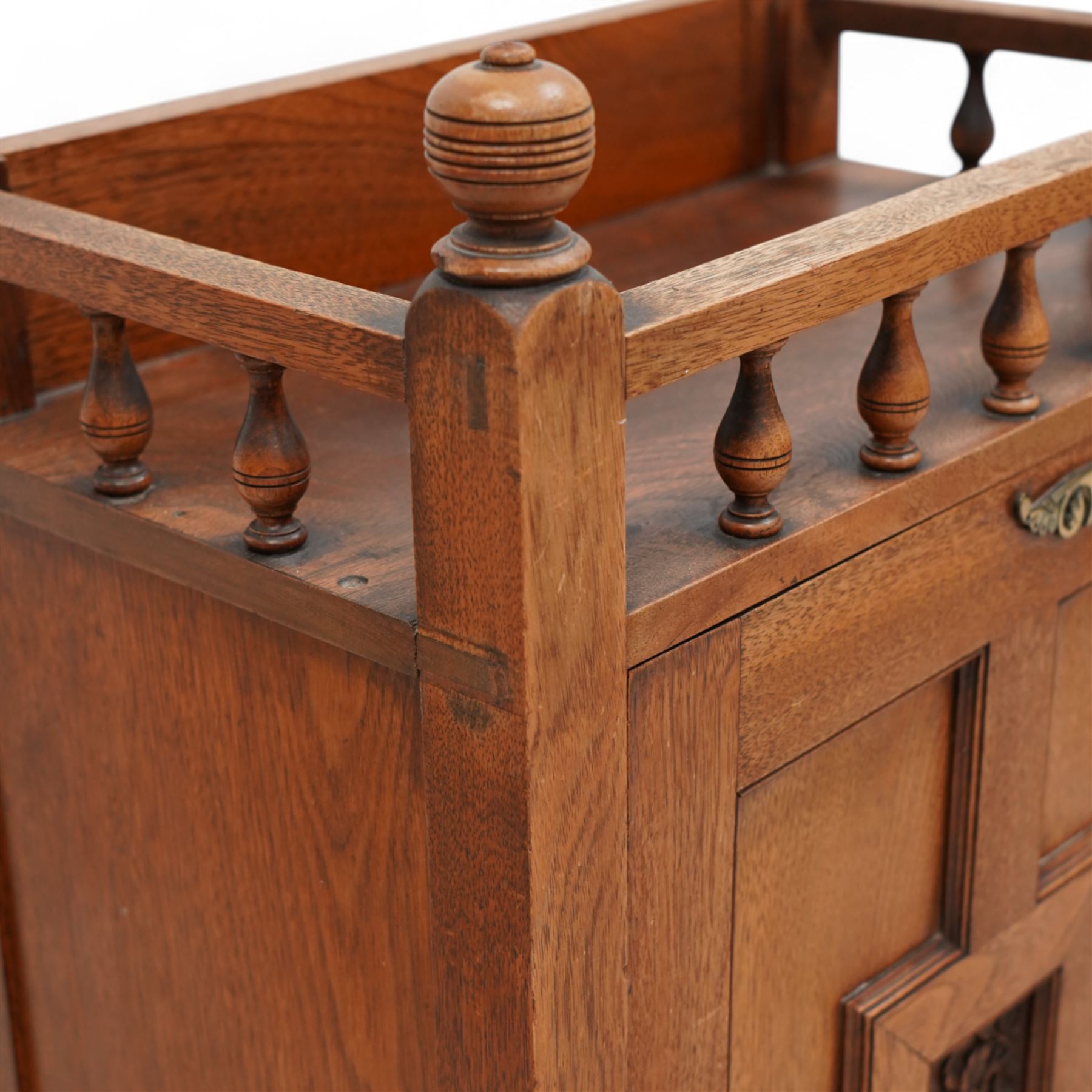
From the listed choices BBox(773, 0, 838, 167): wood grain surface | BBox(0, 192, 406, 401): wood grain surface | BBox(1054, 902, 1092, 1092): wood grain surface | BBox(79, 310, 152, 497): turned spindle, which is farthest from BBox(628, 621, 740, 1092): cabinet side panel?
BBox(773, 0, 838, 167): wood grain surface

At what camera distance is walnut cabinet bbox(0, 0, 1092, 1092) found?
927 mm

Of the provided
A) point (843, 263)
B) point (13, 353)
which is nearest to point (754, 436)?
point (843, 263)

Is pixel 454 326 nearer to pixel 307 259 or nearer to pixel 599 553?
pixel 599 553

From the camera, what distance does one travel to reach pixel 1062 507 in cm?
131

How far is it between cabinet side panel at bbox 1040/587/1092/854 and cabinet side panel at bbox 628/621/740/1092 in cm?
39

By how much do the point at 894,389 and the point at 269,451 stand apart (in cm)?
38

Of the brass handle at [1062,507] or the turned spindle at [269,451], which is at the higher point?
the turned spindle at [269,451]

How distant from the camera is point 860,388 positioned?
1146mm

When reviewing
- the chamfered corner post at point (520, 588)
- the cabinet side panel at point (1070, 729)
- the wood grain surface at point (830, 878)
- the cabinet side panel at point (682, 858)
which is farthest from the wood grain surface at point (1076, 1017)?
the chamfered corner post at point (520, 588)

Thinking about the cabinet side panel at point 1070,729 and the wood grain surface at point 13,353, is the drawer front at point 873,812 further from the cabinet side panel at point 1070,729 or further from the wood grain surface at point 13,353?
the wood grain surface at point 13,353

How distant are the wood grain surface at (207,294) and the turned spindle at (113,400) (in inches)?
1.1

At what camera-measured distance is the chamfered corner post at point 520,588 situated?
82 centimetres

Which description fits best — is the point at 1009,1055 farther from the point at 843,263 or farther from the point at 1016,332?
the point at 843,263

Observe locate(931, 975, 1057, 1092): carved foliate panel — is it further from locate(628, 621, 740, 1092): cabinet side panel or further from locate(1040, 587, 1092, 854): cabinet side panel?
locate(628, 621, 740, 1092): cabinet side panel
